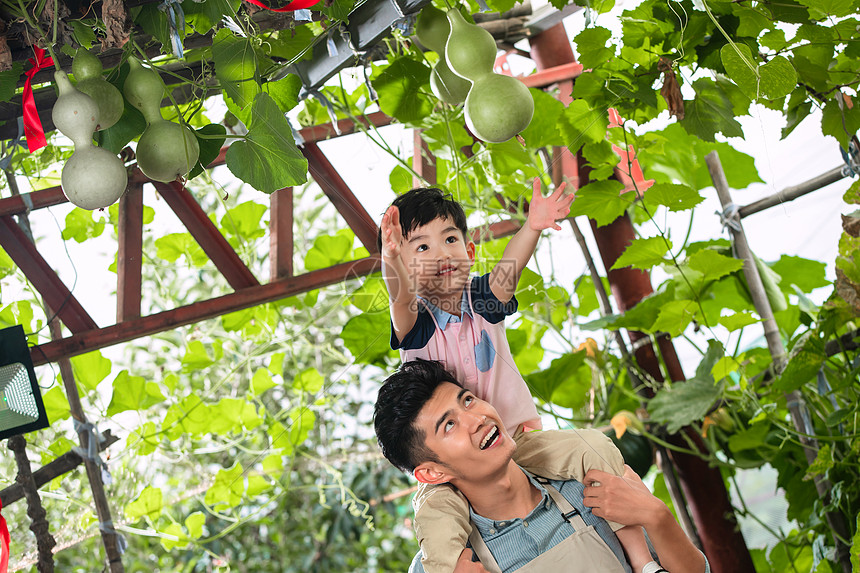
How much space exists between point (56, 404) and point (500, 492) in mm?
882

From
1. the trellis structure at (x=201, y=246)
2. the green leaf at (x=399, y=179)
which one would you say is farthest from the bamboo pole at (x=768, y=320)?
the green leaf at (x=399, y=179)

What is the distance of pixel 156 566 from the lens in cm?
239

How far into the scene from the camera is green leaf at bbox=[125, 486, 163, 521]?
1.36 meters

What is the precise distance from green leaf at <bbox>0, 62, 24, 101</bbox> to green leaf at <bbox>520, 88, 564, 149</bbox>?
22.2 inches

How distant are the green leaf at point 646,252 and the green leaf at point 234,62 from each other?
1.65ft

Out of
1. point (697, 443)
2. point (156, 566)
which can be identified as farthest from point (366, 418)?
point (697, 443)

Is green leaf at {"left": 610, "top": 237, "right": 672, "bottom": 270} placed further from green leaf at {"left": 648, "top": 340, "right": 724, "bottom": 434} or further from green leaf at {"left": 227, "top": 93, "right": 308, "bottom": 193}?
green leaf at {"left": 227, "top": 93, "right": 308, "bottom": 193}

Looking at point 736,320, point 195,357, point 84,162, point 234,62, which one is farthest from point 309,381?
point 84,162

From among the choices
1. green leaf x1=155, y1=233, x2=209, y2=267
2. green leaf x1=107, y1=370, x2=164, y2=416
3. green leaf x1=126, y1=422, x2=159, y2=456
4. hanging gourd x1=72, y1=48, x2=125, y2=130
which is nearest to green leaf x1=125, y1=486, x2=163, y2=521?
green leaf x1=126, y1=422, x2=159, y2=456

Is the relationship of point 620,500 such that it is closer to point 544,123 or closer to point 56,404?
point 544,123

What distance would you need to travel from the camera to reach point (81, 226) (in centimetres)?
130

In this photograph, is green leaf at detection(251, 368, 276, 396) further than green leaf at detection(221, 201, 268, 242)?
Yes

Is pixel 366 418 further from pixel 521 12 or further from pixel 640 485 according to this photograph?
pixel 640 485

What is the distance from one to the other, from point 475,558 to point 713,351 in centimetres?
65
